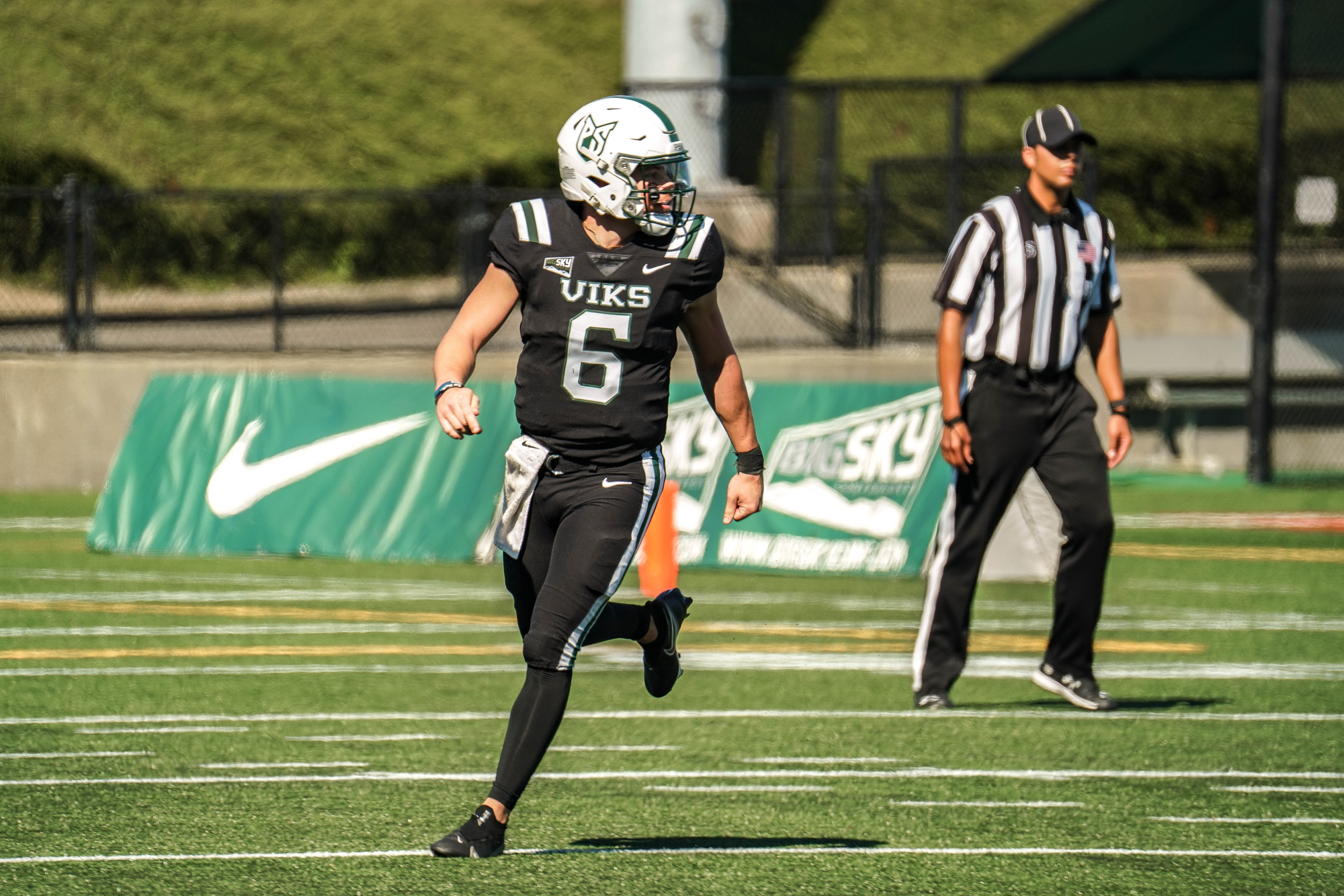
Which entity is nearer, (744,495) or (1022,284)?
(744,495)

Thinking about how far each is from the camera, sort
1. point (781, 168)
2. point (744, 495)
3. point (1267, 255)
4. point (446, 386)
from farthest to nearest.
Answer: point (781, 168), point (1267, 255), point (744, 495), point (446, 386)

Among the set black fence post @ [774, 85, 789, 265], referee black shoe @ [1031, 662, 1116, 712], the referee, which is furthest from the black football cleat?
black fence post @ [774, 85, 789, 265]

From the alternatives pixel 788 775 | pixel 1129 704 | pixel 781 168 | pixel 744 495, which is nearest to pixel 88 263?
pixel 781 168

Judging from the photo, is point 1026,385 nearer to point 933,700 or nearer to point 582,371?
point 933,700

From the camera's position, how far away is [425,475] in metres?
12.9

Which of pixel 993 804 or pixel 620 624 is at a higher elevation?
pixel 620 624

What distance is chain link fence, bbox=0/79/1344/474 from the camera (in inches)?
728

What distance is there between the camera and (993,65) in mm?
32844

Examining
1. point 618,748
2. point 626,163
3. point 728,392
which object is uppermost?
point 626,163

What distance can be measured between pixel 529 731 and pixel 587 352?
39.5 inches

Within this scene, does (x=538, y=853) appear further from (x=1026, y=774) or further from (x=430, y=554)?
(x=430, y=554)

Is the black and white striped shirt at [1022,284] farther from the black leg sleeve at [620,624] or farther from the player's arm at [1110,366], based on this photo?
the black leg sleeve at [620,624]

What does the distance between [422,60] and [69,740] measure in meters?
26.8

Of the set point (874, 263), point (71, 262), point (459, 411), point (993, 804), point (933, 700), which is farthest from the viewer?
point (874, 263)
